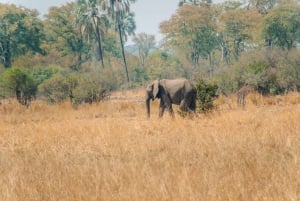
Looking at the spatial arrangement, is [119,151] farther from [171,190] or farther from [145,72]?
[145,72]

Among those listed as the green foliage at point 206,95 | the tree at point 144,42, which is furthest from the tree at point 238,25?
the tree at point 144,42

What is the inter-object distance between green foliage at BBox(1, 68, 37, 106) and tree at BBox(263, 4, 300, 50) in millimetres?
25450

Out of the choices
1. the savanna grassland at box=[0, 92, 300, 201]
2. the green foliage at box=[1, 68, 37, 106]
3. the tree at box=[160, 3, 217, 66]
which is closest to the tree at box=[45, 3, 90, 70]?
the tree at box=[160, 3, 217, 66]

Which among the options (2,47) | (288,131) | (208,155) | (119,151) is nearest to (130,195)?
(208,155)

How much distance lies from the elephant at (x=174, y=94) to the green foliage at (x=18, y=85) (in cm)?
760

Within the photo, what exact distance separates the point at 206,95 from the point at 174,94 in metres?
1.15

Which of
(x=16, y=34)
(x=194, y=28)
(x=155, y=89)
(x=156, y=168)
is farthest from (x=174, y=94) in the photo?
(x=194, y=28)

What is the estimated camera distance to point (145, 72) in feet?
191

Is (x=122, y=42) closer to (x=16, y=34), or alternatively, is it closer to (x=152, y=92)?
(x=16, y=34)

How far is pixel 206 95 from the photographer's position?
42.0 feet

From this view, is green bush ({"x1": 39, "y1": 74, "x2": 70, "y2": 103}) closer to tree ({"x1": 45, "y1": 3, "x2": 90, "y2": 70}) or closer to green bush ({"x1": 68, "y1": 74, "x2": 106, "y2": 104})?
green bush ({"x1": 68, "y1": 74, "x2": 106, "y2": 104})

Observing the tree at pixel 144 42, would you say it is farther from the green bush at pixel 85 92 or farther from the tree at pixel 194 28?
the green bush at pixel 85 92

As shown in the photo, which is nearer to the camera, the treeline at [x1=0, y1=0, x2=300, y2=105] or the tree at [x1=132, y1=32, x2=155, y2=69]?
the treeline at [x1=0, y1=0, x2=300, y2=105]

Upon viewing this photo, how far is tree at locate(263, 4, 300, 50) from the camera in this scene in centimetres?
3703
